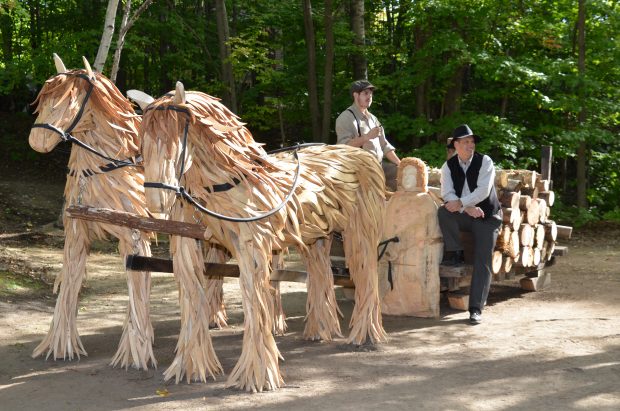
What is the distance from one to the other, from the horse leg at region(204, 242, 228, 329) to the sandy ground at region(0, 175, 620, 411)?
0.53 ft

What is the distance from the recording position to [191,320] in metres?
5.14

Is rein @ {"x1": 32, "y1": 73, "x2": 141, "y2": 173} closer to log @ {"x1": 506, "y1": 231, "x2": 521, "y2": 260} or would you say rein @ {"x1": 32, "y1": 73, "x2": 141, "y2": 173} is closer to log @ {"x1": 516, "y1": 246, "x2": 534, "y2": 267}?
log @ {"x1": 506, "y1": 231, "x2": 521, "y2": 260}

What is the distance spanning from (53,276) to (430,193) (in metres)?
4.81

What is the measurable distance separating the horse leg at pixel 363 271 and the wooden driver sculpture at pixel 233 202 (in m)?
0.19

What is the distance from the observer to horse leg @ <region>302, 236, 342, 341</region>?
6332 millimetres

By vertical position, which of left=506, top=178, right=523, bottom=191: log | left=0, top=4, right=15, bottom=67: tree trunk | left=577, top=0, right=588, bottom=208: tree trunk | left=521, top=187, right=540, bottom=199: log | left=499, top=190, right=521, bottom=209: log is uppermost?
left=0, top=4, right=15, bottom=67: tree trunk

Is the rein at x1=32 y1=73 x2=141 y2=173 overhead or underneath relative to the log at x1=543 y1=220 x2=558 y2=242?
overhead

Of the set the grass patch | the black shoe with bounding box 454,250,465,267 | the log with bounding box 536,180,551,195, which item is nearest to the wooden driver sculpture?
the black shoe with bounding box 454,250,465,267

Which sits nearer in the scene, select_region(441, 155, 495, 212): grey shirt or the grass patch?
select_region(441, 155, 495, 212): grey shirt

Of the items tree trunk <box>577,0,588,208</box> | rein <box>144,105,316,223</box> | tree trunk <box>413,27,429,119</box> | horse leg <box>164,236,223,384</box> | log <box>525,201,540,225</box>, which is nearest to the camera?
rein <box>144,105,316,223</box>

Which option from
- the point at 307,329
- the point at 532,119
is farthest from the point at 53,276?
the point at 532,119

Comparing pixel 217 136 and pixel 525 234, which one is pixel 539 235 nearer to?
pixel 525 234

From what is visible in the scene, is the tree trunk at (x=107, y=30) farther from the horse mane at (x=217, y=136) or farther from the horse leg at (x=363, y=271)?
the horse mane at (x=217, y=136)

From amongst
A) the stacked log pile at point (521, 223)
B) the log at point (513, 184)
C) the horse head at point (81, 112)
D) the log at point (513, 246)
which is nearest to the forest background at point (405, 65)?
the stacked log pile at point (521, 223)
